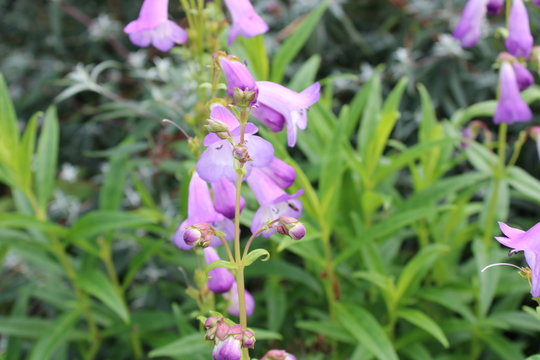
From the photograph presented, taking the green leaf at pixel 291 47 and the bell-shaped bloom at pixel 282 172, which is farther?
the green leaf at pixel 291 47

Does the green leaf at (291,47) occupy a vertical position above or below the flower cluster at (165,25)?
below

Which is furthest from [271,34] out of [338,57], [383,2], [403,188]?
[403,188]

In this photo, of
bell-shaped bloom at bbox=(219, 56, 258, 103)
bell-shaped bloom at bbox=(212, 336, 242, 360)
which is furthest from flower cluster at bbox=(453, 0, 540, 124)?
bell-shaped bloom at bbox=(212, 336, 242, 360)

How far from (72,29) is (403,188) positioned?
7.51 ft

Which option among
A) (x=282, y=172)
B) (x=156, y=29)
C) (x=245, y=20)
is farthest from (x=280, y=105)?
(x=156, y=29)

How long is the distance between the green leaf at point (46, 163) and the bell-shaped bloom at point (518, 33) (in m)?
1.62

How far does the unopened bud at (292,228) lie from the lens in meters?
1.17

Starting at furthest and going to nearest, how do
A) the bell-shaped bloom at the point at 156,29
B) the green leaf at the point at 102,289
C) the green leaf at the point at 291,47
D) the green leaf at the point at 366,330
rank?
the green leaf at the point at 291,47, the green leaf at the point at 102,289, the green leaf at the point at 366,330, the bell-shaped bloom at the point at 156,29

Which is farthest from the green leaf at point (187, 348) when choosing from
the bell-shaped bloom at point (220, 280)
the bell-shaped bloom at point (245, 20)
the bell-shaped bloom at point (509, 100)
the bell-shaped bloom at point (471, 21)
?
the bell-shaped bloom at point (471, 21)

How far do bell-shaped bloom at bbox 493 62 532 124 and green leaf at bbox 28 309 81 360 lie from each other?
1.58 meters

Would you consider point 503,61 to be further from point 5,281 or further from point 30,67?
point 30,67

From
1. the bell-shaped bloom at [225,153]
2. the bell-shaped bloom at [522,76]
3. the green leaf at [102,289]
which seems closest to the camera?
the bell-shaped bloom at [225,153]

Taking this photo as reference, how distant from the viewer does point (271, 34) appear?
3535 millimetres

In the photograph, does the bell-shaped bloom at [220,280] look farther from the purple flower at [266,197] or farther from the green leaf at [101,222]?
the green leaf at [101,222]
